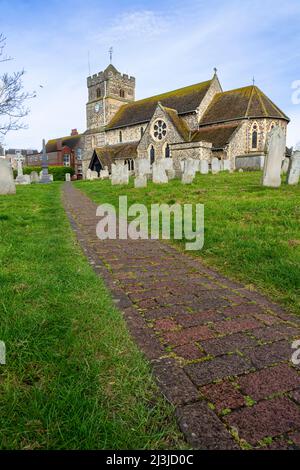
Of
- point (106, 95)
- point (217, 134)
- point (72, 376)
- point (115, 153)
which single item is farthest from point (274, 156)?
point (106, 95)

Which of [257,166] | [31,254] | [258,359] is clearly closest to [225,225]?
[31,254]

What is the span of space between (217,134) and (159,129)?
263 inches

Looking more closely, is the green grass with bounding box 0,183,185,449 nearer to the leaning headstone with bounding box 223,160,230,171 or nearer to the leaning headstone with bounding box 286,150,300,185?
the leaning headstone with bounding box 286,150,300,185

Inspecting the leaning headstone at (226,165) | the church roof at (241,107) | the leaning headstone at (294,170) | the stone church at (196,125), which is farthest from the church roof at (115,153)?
the leaning headstone at (294,170)

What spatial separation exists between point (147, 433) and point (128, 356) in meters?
0.66

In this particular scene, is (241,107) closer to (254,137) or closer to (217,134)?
(254,137)

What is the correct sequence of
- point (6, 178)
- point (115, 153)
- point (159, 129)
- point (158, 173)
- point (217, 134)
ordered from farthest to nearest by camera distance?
1. point (115, 153)
2. point (159, 129)
3. point (217, 134)
4. point (158, 173)
5. point (6, 178)

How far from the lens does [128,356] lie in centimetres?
221

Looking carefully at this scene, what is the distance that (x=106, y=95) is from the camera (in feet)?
→ 157

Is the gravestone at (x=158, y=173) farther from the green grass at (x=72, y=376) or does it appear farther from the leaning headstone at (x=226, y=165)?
the green grass at (x=72, y=376)

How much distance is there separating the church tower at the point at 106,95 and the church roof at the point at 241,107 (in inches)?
734

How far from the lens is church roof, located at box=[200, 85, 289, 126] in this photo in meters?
31.7

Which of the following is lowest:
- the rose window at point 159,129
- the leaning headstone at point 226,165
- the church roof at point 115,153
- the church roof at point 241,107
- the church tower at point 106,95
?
the leaning headstone at point 226,165

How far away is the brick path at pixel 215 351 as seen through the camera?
5.41 feet
